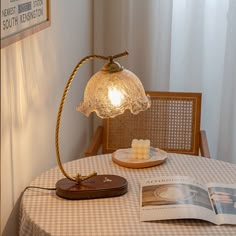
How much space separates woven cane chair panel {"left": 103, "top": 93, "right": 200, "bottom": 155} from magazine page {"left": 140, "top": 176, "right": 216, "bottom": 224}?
86 centimetres

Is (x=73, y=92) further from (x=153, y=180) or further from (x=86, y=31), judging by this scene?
(x=153, y=180)

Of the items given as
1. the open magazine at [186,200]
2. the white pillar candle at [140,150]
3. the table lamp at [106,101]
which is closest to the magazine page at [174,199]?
the open magazine at [186,200]

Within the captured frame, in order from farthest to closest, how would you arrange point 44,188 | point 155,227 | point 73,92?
point 73,92, point 44,188, point 155,227

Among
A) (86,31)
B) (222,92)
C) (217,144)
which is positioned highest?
(86,31)

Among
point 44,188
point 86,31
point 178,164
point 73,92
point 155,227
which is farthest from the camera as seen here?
point 86,31

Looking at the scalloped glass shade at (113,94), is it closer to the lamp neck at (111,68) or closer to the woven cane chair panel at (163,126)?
the lamp neck at (111,68)

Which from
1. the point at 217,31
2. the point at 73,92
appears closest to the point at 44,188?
the point at 73,92

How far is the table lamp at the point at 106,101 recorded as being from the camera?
1.86m

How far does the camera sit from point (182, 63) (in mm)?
3012

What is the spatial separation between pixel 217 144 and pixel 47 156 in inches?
43.4

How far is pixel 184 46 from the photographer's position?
2.98 meters

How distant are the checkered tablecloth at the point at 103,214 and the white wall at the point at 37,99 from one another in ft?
0.26

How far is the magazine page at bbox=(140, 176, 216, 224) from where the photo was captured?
1.79 metres

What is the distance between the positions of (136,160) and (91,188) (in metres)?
0.35
